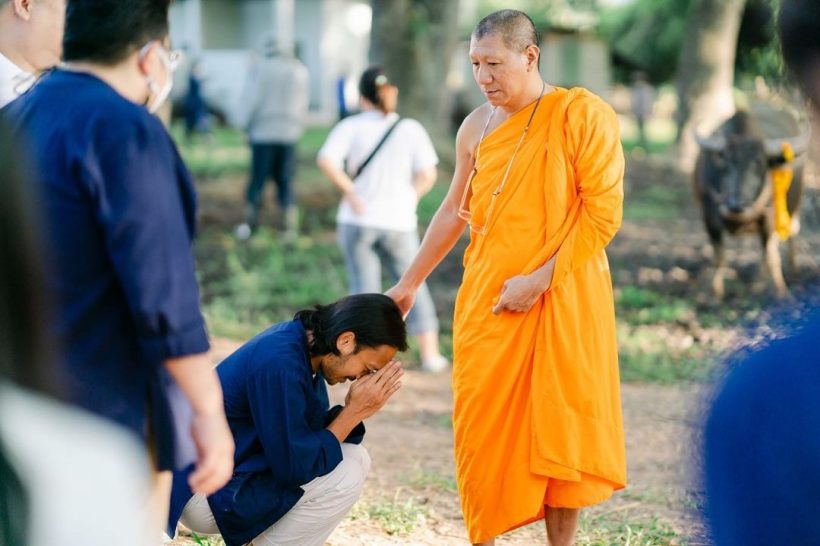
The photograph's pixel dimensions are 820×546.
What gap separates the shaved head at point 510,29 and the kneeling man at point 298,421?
2.97 ft

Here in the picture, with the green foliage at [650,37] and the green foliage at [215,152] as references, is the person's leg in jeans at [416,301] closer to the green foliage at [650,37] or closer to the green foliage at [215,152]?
the green foliage at [215,152]

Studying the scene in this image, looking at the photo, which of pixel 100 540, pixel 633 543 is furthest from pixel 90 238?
pixel 633 543

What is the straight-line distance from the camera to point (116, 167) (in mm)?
2139

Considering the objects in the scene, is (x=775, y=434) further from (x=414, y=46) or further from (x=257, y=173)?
(x=414, y=46)

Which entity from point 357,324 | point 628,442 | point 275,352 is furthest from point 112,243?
point 628,442

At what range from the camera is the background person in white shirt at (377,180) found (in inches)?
265

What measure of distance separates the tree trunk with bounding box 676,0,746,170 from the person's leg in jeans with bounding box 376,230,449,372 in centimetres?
1253

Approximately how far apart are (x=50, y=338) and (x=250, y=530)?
4.42 ft

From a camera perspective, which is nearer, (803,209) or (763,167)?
(763,167)

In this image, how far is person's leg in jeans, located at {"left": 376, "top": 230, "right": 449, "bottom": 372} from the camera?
6770 millimetres

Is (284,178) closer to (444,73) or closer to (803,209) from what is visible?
(444,73)

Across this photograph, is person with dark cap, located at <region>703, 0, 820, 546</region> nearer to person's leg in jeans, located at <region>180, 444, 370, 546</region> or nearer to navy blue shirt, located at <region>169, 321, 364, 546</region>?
navy blue shirt, located at <region>169, 321, 364, 546</region>

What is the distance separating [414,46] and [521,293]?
1140 centimetres

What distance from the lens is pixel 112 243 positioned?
2154mm
